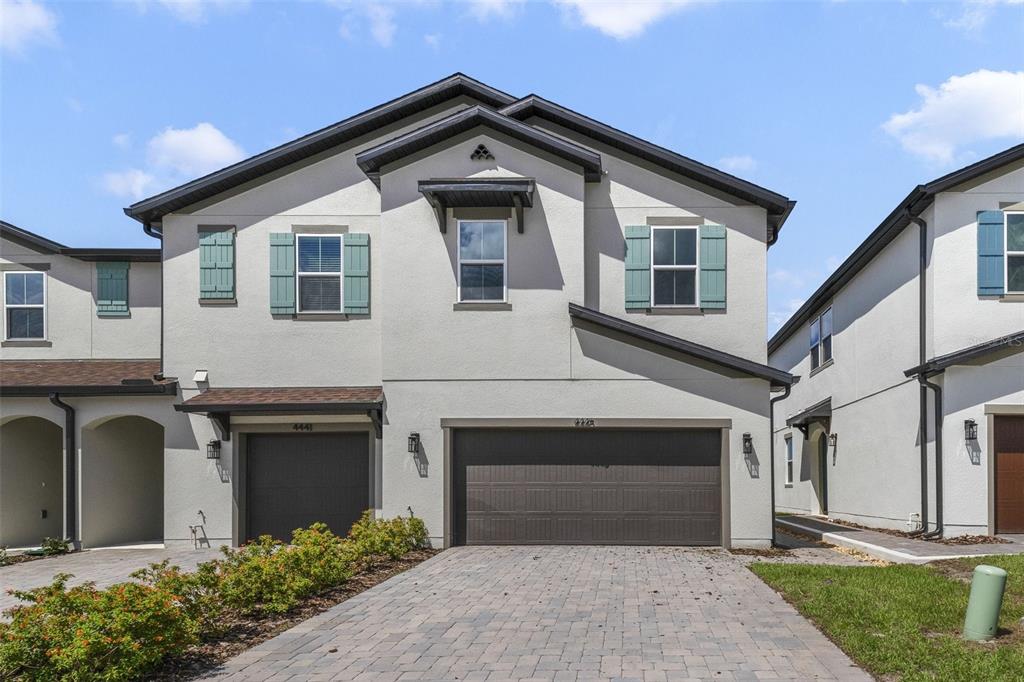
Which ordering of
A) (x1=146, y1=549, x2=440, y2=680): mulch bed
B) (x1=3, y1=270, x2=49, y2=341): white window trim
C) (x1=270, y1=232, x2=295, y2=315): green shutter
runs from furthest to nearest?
(x1=3, y1=270, x2=49, y2=341): white window trim, (x1=270, y1=232, x2=295, y2=315): green shutter, (x1=146, y1=549, x2=440, y2=680): mulch bed

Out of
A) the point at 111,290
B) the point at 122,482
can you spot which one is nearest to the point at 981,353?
the point at 122,482

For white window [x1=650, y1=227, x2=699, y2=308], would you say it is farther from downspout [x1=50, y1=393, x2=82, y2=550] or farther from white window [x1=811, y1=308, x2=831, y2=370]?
downspout [x1=50, y1=393, x2=82, y2=550]

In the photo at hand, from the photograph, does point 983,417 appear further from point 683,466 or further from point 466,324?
point 466,324

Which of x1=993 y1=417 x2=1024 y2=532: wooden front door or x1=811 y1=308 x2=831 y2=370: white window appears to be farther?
x1=811 y1=308 x2=831 y2=370: white window

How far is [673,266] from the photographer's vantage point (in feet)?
53.6

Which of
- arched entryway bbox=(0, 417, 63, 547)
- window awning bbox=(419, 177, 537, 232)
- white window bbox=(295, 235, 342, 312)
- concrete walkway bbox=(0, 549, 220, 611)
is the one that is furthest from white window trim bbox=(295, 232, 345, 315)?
arched entryway bbox=(0, 417, 63, 547)

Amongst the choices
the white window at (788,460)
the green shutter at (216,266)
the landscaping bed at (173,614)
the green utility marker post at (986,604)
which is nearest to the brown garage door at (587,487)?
the landscaping bed at (173,614)

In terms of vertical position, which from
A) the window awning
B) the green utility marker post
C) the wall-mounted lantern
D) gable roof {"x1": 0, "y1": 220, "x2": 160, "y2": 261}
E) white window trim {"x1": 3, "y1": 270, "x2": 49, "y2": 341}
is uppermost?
the window awning

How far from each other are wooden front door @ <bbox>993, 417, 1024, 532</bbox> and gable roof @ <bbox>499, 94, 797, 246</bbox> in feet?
18.2

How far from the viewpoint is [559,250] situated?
15594mm

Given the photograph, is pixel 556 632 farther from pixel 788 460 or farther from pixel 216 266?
pixel 788 460

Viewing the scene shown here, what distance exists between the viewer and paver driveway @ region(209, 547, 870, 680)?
7.29 meters

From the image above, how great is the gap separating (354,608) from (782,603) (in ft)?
16.5

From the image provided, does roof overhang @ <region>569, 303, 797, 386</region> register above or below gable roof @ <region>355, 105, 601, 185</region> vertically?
below
